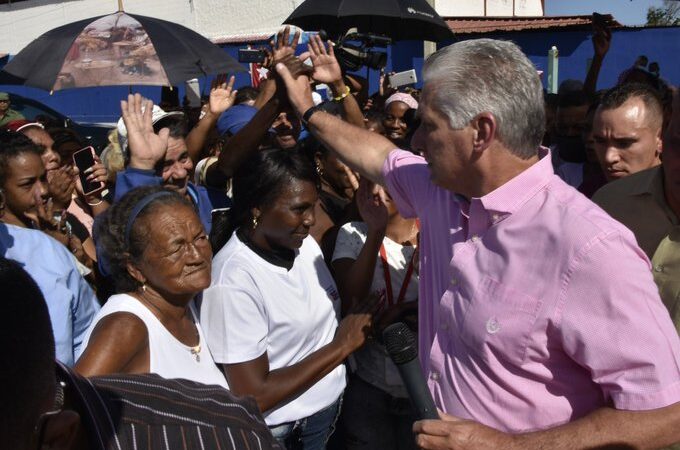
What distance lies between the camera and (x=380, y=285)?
3.28 meters

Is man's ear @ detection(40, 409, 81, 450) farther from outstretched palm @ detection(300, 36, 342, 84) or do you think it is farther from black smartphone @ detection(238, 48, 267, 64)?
black smartphone @ detection(238, 48, 267, 64)

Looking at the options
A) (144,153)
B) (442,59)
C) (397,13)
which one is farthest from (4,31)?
(442,59)

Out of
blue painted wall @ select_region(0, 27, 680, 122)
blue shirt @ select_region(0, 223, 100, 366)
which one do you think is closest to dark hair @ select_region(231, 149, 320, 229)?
blue shirt @ select_region(0, 223, 100, 366)

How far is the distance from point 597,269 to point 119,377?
1173 millimetres

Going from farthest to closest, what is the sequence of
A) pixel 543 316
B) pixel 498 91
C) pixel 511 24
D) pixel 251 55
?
pixel 511 24, pixel 251 55, pixel 498 91, pixel 543 316

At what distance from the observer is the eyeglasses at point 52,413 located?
107 cm

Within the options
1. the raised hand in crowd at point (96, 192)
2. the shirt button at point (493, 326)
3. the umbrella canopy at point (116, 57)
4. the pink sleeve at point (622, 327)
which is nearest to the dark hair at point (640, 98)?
the pink sleeve at point (622, 327)

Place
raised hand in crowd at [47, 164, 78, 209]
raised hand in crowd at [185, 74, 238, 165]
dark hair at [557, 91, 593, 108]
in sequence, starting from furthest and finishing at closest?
dark hair at [557, 91, 593, 108] → raised hand in crowd at [185, 74, 238, 165] → raised hand in crowd at [47, 164, 78, 209]

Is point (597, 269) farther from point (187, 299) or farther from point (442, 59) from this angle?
point (187, 299)

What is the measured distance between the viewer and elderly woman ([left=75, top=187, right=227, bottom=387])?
7.68ft

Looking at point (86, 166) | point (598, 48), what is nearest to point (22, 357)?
point (86, 166)

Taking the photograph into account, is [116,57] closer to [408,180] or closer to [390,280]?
[390,280]

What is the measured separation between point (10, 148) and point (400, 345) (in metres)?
2.42

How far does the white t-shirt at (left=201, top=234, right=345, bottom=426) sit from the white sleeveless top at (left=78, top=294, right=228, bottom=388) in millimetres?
199
